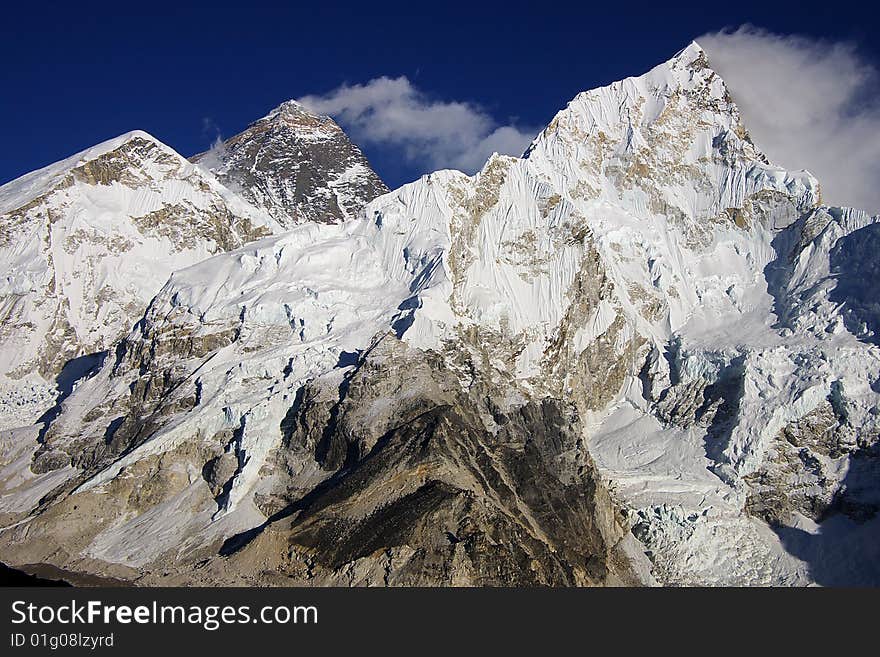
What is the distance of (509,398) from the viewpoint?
115m

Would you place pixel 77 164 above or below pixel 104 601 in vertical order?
above

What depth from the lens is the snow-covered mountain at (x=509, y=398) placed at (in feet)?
303

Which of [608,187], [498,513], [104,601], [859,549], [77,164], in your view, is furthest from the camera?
[77,164]

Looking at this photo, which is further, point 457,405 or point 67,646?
point 457,405

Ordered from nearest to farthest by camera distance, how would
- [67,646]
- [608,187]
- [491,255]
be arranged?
[67,646] < [491,255] < [608,187]

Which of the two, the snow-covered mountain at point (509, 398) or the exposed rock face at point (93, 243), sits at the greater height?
the exposed rock face at point (93, 243)

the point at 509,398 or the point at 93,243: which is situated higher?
the point at 93,243

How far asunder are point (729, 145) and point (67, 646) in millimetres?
147816

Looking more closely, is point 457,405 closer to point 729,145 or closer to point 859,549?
point 859,549

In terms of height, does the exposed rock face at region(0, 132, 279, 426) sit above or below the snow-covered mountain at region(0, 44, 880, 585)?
above

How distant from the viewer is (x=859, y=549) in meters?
102

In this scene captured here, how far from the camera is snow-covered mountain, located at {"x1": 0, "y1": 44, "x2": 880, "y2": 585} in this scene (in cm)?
9238

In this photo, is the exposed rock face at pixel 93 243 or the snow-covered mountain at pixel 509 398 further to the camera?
the exposed rock face at pixel 93 243

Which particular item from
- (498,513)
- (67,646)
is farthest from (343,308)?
(67,646)
